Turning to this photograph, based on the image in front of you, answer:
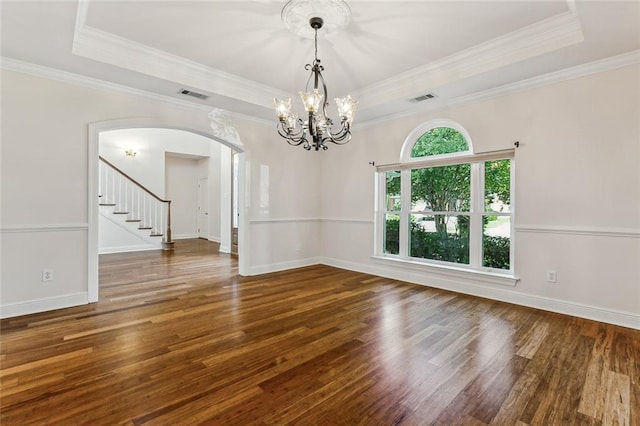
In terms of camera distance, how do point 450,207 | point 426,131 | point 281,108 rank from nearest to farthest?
point 281,108 → point 450,207 → point 426,131

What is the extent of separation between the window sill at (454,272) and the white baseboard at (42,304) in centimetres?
425

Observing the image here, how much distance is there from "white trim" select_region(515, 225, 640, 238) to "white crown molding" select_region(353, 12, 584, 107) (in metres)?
1.92

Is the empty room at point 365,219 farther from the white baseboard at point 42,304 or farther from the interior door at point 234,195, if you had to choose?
the interior door at point 234,195

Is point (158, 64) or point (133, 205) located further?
point (133, 205)

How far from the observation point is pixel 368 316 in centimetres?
335

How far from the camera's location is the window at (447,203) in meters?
4.11

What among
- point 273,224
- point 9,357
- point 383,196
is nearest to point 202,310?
point 9,357

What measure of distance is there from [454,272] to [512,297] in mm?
753

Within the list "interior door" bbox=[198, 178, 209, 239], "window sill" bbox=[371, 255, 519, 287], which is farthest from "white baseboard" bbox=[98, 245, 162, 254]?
"window sill" bbox=[371, 255, 519, 287]

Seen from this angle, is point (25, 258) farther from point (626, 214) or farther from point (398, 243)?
point (626, 214)

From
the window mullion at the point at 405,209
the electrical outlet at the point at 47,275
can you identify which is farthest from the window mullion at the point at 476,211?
the electrical outlet at the point at 47,275

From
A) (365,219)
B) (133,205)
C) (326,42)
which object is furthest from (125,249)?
(326,42)

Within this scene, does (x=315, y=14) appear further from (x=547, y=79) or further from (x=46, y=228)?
(x=46, y=228)

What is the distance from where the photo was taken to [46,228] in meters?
3.48
